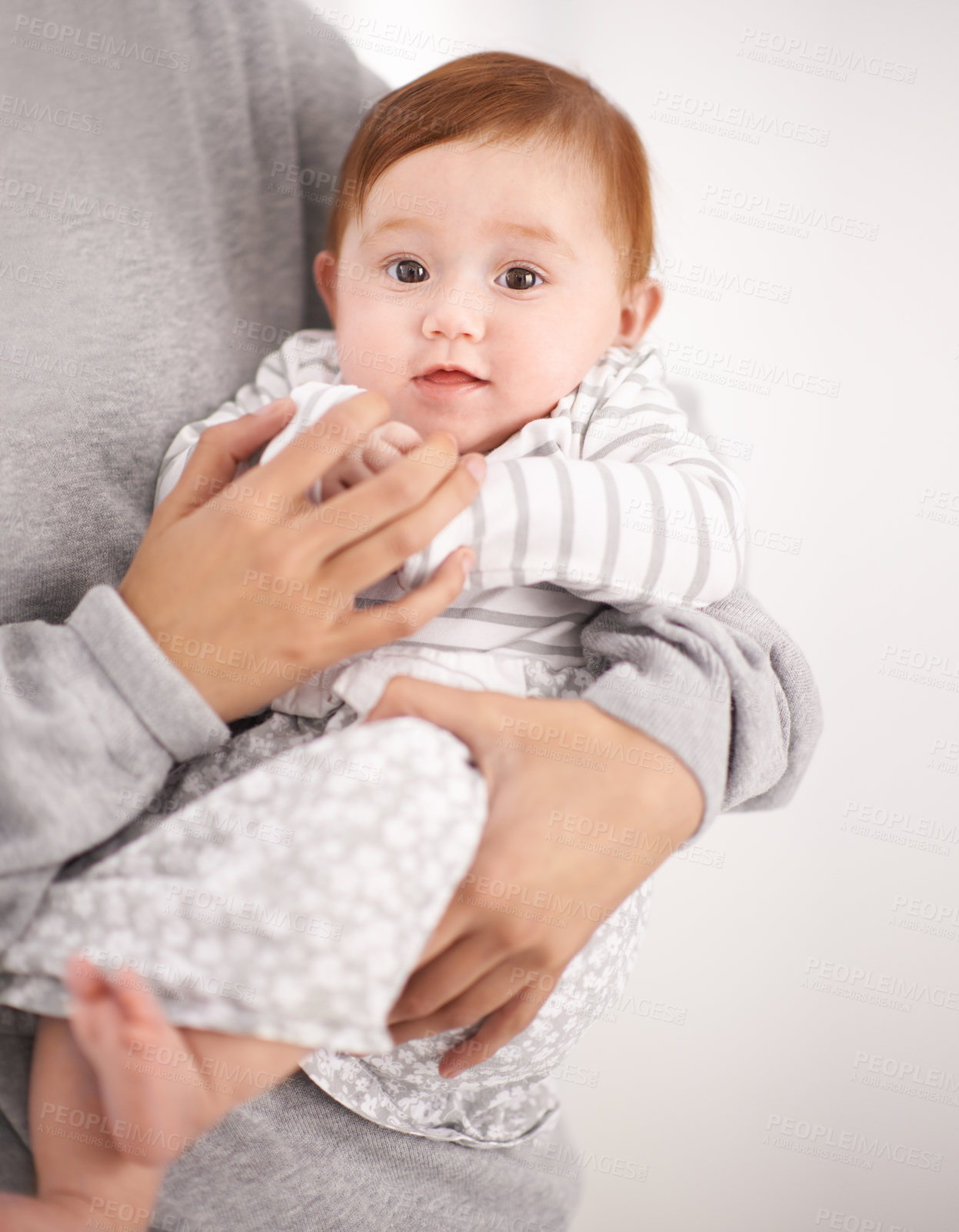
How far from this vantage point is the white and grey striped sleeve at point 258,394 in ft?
3.20

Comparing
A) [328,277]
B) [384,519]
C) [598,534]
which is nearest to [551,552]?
[598,534]

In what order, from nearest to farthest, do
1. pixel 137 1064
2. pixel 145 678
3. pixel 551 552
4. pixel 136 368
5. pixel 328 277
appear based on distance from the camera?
pixel 137 1064 → pixel 145 678 → pixel 551 552 → pixel 136 368 → pixel 328 277

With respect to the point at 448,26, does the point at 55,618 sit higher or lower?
lower

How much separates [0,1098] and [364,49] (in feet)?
4.79

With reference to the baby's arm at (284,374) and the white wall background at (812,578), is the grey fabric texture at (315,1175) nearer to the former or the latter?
the white wall background at (812,578)

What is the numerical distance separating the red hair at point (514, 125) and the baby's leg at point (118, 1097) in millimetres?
894

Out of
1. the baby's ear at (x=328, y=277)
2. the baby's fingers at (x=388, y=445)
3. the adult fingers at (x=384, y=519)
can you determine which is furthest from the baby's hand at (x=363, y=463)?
the baby's ear at (x=328, y=277)

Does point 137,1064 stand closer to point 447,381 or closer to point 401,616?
point 401,616

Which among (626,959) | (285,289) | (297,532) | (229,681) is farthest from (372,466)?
(626,959)

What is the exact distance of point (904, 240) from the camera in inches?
53.2

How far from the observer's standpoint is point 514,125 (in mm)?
996

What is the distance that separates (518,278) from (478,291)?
54 mm

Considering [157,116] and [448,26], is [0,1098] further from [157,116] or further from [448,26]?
[448,26]

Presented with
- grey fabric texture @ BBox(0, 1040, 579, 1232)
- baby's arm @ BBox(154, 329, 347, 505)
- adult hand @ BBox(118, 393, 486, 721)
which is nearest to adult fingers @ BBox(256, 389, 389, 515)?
adult hand @ BBox(118, 393, 486, 721)
